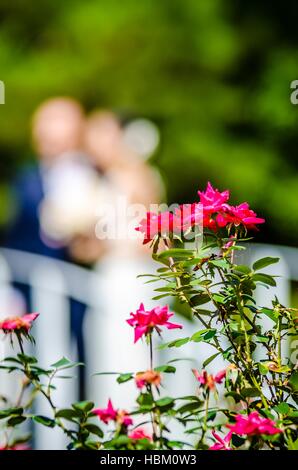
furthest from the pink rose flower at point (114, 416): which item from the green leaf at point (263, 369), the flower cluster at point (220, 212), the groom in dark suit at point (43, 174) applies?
the groom in dark suit at point (43, 174)

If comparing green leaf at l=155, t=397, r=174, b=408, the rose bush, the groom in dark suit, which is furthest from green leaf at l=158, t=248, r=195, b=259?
the groom in dark suit

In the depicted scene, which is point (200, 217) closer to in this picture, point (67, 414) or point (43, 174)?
point (67, 414)

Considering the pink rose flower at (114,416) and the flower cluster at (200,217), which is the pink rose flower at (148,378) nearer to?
the pink rose flower at (114,416)

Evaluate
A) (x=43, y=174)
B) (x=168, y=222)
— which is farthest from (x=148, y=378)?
(x=43, y=174)

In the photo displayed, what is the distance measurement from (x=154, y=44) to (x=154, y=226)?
456cm

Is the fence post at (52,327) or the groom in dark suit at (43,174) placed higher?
the groom in dark suit at (43,174)

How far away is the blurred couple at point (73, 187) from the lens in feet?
13.1

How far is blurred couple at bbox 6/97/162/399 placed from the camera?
4000 millimetres

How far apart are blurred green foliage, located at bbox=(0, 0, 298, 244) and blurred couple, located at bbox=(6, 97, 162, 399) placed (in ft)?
4.03

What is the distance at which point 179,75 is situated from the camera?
5934mm

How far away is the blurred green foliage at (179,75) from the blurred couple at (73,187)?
1229 millimetres

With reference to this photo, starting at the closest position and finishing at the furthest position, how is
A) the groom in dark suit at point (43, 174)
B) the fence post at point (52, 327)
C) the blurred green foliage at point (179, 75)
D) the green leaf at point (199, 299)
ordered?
the green leaf at point (199, 299)
the fence post at point (52, 327)
the groom in dark suit at point (43, 174)
the blurred green foliage at point (179, 75)

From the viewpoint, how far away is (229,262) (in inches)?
61.4
